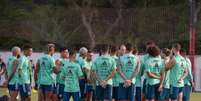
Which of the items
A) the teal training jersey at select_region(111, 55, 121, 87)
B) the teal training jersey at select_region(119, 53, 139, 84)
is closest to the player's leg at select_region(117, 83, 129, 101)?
the teal training jersey at select_region(111, 55, 121, 87)

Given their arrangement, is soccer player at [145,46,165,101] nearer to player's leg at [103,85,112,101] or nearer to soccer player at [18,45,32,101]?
player's leg at [103,85,112,101]

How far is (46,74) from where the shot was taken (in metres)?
19.2

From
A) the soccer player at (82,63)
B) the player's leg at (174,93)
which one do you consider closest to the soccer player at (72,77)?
the soccer player at (82,63)

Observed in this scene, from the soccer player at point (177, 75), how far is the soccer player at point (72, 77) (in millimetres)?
3194

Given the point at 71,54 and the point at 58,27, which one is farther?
the point at 58,27

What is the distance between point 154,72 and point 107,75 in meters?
1.32

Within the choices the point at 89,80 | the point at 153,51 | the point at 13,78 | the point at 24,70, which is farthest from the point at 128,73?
the point at 13,78

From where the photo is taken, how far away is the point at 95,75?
17672 millimetres

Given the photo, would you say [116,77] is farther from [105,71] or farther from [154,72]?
[154,72]

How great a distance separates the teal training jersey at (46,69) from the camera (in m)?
19.1

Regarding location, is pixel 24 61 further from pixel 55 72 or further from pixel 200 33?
pixel 200 33

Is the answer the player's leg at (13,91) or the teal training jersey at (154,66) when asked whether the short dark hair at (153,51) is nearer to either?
the teal training jersey at (154,66)

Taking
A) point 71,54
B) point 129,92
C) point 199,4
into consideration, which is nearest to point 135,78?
point 129,92

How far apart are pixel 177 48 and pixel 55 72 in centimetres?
363
